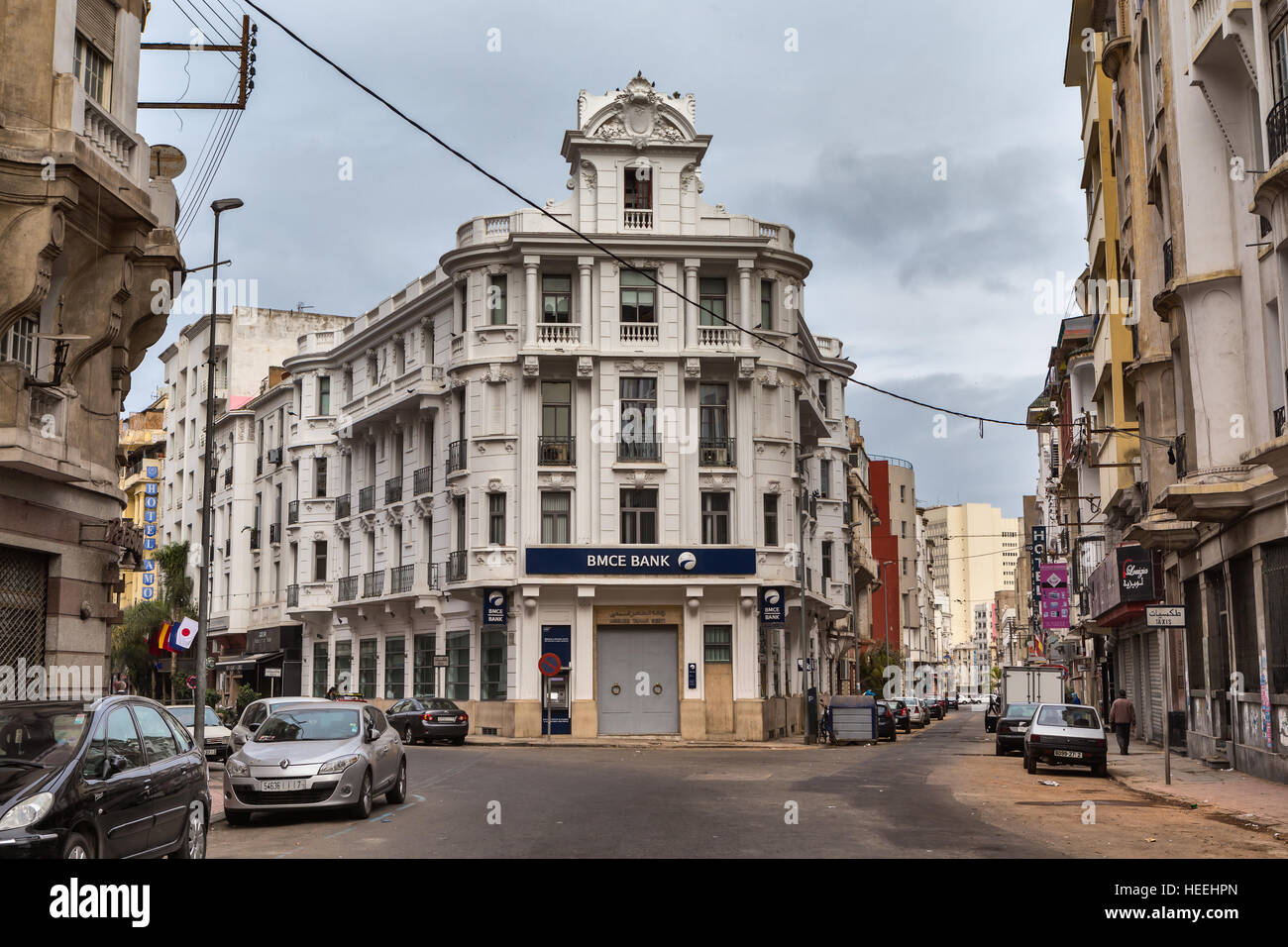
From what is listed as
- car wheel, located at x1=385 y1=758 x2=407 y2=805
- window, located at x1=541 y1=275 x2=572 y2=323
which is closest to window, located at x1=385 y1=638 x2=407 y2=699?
window, located at x1=541 y1=275 x2=572 y2=323

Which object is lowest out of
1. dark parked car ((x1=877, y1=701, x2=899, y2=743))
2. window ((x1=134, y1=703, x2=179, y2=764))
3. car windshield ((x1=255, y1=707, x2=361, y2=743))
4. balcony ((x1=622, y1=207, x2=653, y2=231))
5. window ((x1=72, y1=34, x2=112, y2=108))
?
dark parked car ((x1=877, y1=701, x2=899, y2=743))

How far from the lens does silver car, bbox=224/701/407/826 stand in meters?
16.5

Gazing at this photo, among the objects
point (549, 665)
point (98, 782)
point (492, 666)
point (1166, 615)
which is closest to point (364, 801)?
point (98, 782)

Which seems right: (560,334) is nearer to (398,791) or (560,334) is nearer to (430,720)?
(430,720)

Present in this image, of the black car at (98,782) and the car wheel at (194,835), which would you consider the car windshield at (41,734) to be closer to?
the black car at (98,782)

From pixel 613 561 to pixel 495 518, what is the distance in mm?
4280

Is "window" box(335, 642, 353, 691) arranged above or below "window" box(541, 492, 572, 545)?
below

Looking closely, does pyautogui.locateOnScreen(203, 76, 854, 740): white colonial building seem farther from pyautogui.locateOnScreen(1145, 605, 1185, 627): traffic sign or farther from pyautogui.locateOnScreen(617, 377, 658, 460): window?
pyautogui.locateOnScreen(1145, 605, 1185, 627): traffic sign

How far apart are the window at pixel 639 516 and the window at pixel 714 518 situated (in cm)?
166

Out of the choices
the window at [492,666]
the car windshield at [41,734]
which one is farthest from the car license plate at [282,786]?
the window at [492,666]

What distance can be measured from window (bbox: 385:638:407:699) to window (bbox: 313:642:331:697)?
642cm
